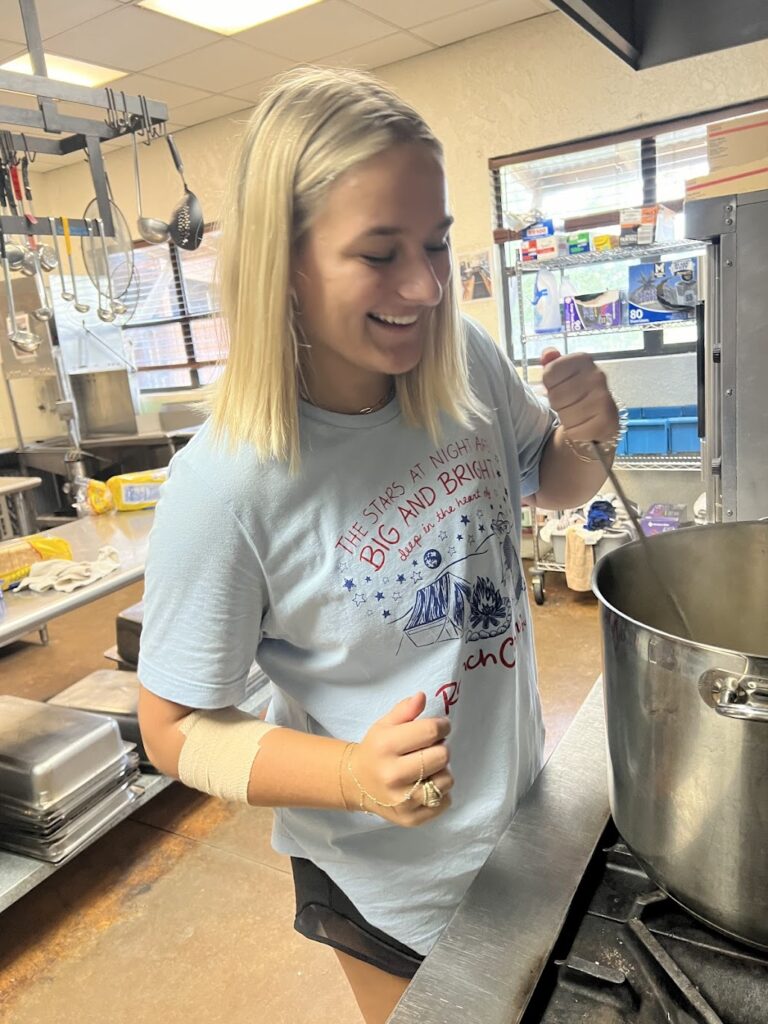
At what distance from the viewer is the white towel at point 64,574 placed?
73.2 inches

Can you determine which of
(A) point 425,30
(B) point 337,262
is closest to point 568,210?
(A) point 425,30

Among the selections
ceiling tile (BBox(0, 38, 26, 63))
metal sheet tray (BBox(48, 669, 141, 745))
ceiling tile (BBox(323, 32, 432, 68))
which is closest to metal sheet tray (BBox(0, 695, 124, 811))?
metal sheet tray (BBox(48, 669, 141, 745))

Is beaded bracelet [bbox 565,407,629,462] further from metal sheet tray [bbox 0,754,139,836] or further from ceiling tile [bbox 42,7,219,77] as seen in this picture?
ceiling tile [bbox 42,7,219,77]

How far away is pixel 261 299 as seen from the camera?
65 centimetres

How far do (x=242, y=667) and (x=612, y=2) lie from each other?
0.76 metres

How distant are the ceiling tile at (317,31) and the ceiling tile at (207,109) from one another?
2.21 feet

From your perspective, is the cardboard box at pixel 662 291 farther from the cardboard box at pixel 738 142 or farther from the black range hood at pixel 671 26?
the black range hood at pixel 671 26

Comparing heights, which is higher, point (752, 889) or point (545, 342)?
point (545, 342)

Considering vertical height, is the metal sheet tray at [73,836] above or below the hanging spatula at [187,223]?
below

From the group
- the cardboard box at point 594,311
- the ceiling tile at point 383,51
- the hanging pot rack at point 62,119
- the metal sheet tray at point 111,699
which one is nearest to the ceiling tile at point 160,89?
the ceiling tile at point 383,51

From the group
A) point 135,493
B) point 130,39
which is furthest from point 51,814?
point 130,39

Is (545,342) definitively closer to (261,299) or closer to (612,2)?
(612,2)

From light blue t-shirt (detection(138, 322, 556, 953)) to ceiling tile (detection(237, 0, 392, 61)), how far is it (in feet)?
9.80

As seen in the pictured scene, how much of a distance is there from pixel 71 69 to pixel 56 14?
719mm
